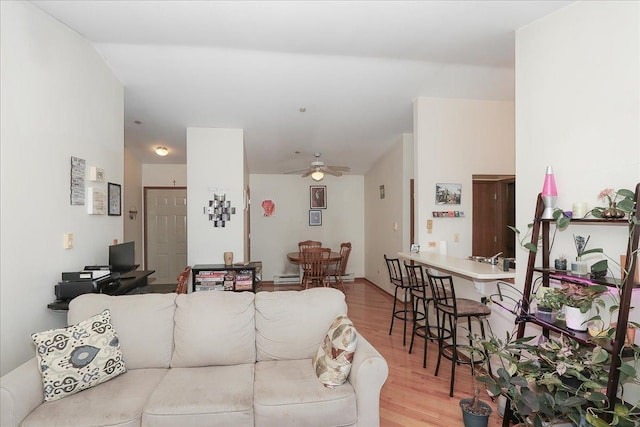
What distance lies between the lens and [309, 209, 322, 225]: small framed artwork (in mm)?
7261

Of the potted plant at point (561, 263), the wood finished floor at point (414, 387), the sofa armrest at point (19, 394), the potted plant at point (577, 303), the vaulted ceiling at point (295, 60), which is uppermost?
the vaulted ceiling at point (295, 60)

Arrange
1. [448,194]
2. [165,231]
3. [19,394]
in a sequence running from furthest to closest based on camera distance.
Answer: [165,231]
[448,194]
[19,394]

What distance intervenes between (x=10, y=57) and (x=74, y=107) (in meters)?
0.66

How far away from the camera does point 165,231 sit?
20.4 ft

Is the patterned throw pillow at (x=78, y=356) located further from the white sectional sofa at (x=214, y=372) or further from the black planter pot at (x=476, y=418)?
the black planter pot at (x=476, y=418)

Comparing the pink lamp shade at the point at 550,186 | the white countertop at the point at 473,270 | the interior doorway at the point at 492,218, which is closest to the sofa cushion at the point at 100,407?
the white countertop at the point at 473,270

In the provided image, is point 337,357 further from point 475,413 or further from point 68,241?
point 68,241

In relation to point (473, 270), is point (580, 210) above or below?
above

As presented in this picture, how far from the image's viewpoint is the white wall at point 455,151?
397 cm

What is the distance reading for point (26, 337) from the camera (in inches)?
85.4

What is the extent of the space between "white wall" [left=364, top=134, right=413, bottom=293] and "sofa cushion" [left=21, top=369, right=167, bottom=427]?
399cm

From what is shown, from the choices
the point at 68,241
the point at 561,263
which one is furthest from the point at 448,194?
the point at 68,241

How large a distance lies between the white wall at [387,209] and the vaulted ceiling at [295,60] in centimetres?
53

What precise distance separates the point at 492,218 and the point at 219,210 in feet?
12.9
